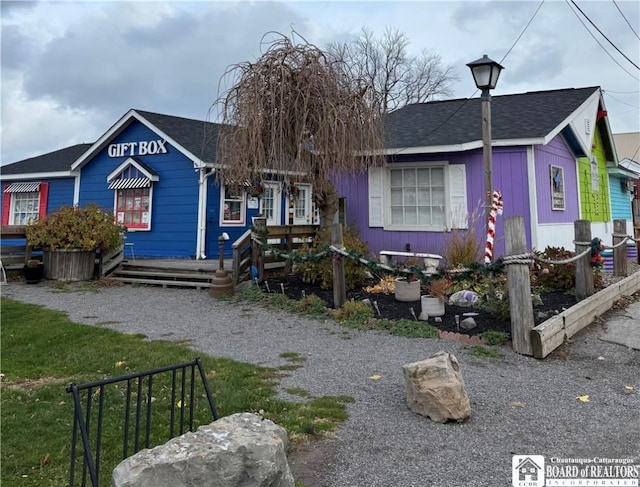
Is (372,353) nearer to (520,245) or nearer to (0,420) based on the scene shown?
(520,245)

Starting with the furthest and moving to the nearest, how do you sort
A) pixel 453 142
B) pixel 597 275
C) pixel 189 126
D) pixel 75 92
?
1. pixel 75 92
2. pixel 189 126
3. pixel 453 142
4. pixel 597 275

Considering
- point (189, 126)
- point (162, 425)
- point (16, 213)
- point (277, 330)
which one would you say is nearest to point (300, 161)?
point (277, 330)

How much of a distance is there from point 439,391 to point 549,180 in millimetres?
8187

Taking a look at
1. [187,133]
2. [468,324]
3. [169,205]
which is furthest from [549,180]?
[187,133]

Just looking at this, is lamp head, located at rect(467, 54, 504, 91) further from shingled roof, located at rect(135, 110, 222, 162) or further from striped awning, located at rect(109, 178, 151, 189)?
striped awning, located at rect(109, 178, 151, 189)

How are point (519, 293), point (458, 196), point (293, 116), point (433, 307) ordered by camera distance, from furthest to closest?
1. point (458, 196)
2. point (293, 116)
3. point (433, 307)
4. point (519, 293)

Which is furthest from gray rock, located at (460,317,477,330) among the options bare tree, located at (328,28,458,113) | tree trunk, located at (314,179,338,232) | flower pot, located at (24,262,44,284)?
bare tree, located at (328,28,458,113)

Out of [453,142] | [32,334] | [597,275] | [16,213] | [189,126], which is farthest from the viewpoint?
[16,213]

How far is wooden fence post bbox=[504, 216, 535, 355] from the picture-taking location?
174 inches

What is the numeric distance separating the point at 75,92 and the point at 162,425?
62.2 ft

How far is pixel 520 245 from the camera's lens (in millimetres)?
4500

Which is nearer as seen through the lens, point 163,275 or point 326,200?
point 326,200

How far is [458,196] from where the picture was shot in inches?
354

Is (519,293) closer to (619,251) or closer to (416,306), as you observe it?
(416,306)
